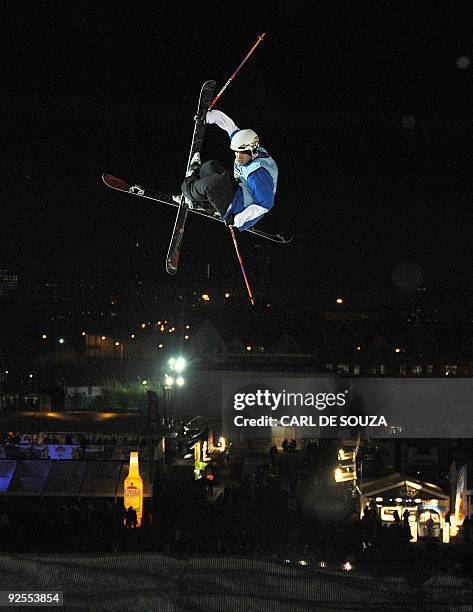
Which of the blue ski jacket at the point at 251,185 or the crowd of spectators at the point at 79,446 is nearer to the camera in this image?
the blue ski jacket at the point at 251,185

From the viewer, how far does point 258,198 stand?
172 inches

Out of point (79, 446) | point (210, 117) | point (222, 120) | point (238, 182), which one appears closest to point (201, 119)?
point (210, 117)

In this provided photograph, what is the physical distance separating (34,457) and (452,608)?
6686 millimetres

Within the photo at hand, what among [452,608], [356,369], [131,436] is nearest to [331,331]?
[356,369]

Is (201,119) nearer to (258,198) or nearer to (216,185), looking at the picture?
(216,185)

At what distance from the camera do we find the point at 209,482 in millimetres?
10344

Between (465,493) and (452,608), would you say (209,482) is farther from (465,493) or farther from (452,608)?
(452,608)

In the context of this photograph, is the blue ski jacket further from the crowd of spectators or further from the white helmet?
the crowd of spectators

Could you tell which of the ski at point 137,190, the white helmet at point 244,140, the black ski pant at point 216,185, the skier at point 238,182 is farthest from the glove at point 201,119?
the white helmet at point 244,140

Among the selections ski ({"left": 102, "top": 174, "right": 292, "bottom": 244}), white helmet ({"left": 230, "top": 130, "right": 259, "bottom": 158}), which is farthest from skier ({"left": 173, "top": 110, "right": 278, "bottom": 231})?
ski ({"left": 102, "top": 174, "right": 292, "bottom": 244})

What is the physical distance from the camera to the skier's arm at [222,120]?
4582mm

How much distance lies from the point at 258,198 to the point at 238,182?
172mm

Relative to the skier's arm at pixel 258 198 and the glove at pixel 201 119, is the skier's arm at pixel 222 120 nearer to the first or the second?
the glove at pixel 201 119

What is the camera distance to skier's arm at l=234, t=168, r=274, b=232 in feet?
13.9
